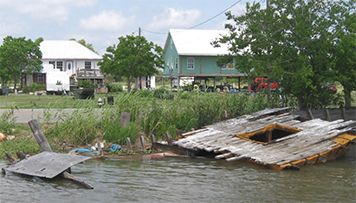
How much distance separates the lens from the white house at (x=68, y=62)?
70625 millimetres

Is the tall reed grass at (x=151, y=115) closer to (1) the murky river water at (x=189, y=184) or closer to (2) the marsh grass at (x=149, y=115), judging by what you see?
(2) the marsh grass at (x=149, y=115)

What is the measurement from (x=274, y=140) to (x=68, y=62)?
63233mm

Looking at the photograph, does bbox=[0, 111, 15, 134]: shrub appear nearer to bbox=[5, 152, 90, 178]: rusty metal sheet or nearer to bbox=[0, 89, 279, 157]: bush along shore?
bbox=[0, 89, 279, 157]: bush along shore

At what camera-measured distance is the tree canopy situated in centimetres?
2156

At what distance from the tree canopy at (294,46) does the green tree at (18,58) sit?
47.2 metres

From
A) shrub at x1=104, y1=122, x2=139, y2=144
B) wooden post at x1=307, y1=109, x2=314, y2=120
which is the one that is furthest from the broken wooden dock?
shrub at x1=104, y1=122, x2=139, y2=144

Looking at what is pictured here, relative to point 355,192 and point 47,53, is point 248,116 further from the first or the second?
point 47,53

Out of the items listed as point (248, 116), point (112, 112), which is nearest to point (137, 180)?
point (112, 112)

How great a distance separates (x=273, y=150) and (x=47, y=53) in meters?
Answer: 66.0

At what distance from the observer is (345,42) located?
2127cm

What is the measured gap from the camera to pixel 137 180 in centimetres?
1403

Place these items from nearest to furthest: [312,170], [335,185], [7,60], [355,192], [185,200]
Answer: [185,200] < [355,192] < [335,185] < [312,170] < [7,60]

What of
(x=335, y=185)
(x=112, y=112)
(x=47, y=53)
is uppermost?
(x=47, y=53)

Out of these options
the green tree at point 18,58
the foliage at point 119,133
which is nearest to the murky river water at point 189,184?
the foliage at point 119,133
